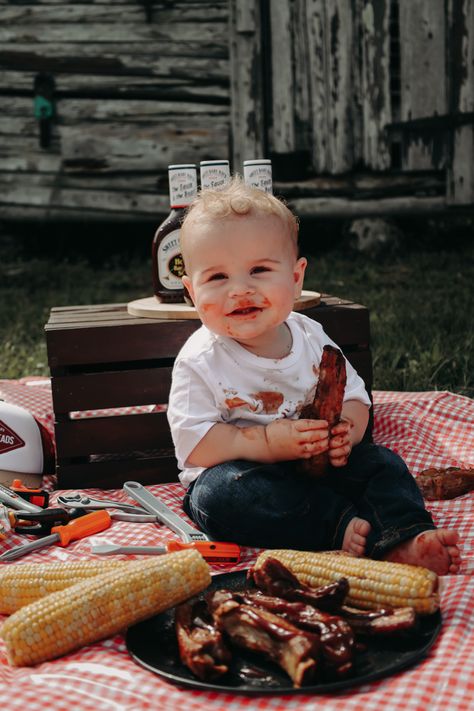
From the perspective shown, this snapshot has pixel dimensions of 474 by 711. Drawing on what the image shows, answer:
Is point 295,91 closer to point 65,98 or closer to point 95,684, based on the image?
point 65,98

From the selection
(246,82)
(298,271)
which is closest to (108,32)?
(246,82)

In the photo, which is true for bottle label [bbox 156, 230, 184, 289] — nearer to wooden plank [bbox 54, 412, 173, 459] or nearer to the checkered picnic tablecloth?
wooden plank [bbox 54, 412, 173, 459]

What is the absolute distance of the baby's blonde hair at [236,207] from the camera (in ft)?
8.34

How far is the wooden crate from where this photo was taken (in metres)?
3.17

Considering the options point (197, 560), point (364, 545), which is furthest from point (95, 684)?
point (364, 545)

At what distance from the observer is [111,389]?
10.5 feet

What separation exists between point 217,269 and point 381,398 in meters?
1.59

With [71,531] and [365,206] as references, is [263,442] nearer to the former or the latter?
[71,531]

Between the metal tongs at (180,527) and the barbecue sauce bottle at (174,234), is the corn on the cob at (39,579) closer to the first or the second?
Result: the metal tongs at (180,527)

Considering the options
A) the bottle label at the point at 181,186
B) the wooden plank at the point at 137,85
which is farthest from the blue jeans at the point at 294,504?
the wooden plank at the point at 137,85

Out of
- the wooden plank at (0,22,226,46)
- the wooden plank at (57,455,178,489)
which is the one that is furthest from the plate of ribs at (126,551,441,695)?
the wooden plank at (0,22,226,46)

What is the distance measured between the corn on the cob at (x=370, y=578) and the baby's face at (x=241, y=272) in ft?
2.27

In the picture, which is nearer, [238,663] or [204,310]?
[238,663]

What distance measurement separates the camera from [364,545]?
245cm
